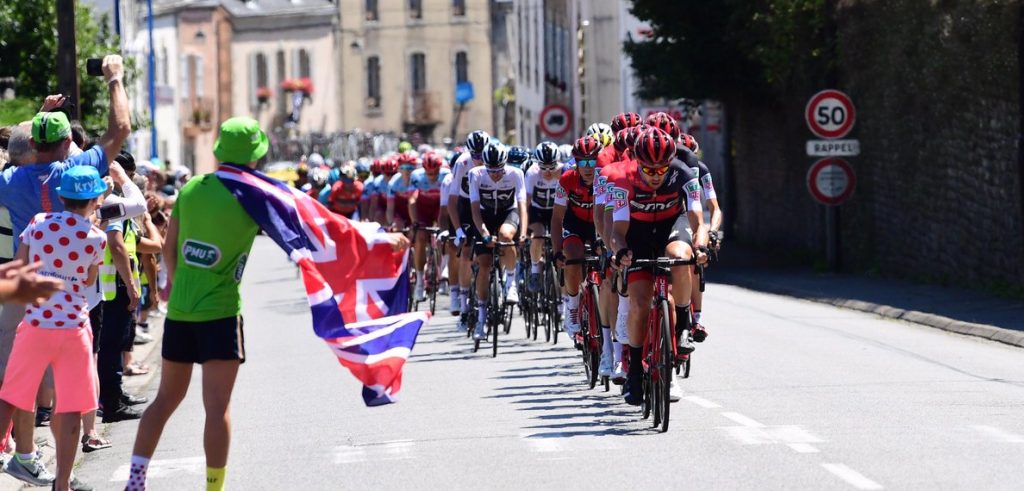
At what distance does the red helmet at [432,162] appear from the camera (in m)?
21.5

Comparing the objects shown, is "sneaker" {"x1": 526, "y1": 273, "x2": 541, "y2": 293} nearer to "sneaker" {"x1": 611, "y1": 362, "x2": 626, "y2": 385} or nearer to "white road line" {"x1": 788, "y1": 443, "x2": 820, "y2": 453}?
"sneaker" {"x1": 611, "y1": 362, "x2": 626, "y2": 385}

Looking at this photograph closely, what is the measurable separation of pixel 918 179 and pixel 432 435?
49.0ft

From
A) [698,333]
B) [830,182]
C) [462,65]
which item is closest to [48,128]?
[698,333]

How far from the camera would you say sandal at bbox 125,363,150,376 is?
16.1m

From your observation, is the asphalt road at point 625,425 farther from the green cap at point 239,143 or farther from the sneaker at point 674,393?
the green cap at point 239,143

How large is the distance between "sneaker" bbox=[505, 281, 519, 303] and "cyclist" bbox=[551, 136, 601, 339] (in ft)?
7.40

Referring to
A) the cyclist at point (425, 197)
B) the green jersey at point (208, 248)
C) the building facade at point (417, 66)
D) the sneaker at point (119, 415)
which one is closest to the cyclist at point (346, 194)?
the cyclist at point (425, 197)

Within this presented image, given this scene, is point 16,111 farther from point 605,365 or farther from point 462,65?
point 462,65

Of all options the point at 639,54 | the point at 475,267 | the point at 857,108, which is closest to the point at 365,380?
the point at 475,267

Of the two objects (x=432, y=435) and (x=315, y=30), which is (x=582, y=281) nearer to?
(x=432, y=435)

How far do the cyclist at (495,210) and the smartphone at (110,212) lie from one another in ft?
24.5

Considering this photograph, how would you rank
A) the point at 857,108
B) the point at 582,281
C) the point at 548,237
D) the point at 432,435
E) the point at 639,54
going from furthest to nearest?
the point at 639,54 < the point at 857,108 < the point at 548,237 < the point at 582,281 < the point at 432,435

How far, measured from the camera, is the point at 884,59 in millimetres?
25766

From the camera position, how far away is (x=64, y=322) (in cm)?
877
